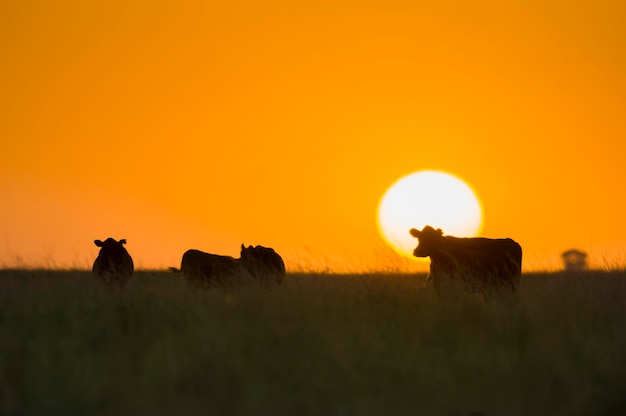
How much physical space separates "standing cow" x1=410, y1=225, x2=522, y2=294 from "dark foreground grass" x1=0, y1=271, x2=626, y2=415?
1.90 metres

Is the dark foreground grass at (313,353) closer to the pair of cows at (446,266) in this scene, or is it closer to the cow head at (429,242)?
the pair of cows at (446,266)

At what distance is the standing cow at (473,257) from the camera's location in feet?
46.6

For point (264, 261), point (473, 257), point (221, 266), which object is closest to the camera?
point (473, 257)

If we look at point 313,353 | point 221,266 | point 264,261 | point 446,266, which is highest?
point 264,261

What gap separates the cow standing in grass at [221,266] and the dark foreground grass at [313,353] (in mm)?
4035

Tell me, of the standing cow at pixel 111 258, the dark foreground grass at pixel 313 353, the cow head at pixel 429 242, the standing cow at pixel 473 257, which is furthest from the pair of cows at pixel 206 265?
the dark foreground grass at pixel 313 353

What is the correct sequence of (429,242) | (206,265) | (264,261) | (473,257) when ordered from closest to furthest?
1. (473,257)
2. (429,242)
3. (206,265)
4. (264,261)

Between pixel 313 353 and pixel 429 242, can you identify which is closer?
pixel 313 353

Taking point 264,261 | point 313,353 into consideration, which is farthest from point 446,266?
point 313,353

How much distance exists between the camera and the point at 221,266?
1667cm

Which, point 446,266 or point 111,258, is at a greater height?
point 111,258

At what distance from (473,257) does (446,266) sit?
0.46m

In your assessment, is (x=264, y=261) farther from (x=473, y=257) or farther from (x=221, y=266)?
(x=473, y=257)

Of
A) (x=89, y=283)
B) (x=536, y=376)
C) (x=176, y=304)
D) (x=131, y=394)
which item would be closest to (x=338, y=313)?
(x=176, y=304)
